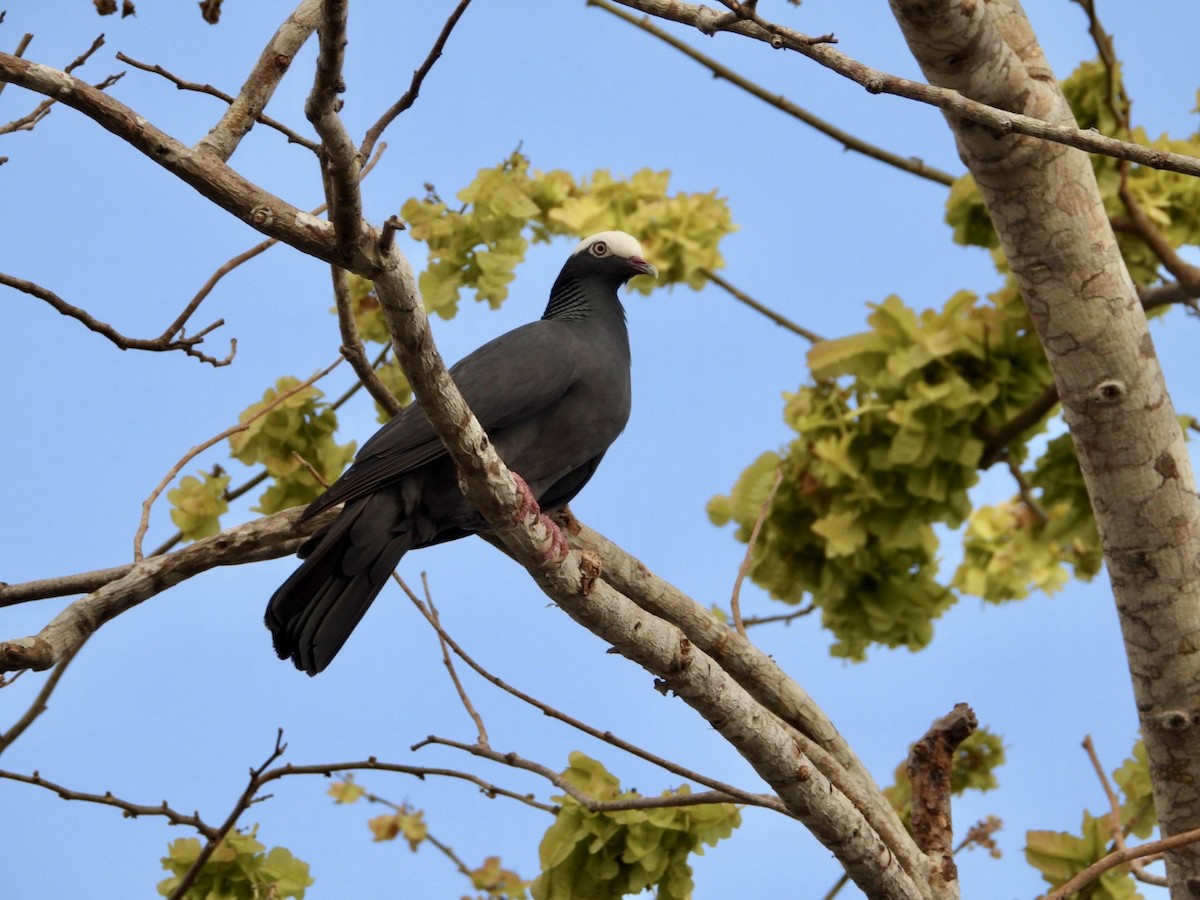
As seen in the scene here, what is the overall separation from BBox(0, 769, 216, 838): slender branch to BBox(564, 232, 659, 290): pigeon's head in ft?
7.11

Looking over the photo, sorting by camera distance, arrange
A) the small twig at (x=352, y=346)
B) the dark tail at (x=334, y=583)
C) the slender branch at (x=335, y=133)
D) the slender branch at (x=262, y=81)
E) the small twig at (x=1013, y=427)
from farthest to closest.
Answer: the small twig at (x=1013, y=427), the small twig at (x=352, y=346), the dark tail at (x=334, y=583), the slender branch at (x=262, y=81), the slender branch at (x=335, y=133)

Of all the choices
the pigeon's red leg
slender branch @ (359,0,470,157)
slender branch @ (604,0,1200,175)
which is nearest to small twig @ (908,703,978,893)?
the pigeon's red leg

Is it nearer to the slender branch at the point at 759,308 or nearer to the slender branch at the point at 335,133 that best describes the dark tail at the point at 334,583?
the slender branch at the point at 335,133

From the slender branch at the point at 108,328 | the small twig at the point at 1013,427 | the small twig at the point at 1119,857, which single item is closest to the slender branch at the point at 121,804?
the slender branch at the point at 108,328

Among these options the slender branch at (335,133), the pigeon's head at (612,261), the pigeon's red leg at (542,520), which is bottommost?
the pigeon's red leg at (542,520)

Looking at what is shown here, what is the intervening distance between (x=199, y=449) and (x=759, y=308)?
3131 mm

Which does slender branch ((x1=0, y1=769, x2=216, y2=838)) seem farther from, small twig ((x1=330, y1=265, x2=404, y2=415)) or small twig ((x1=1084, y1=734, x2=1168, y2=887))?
small twig ((x1=1084, y1=734, x2=1168, y2=887))

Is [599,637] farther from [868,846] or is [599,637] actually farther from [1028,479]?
[1028,479]

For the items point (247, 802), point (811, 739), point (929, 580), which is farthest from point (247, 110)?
point (929, 580)

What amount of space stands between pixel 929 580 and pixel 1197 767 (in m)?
1.96

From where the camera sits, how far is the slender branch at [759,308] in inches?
239

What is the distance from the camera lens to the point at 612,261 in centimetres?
443

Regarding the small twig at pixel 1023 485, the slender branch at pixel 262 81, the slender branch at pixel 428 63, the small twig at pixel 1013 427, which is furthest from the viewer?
the small twig at pixel 1023 485

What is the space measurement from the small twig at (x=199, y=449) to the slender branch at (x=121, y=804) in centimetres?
70
